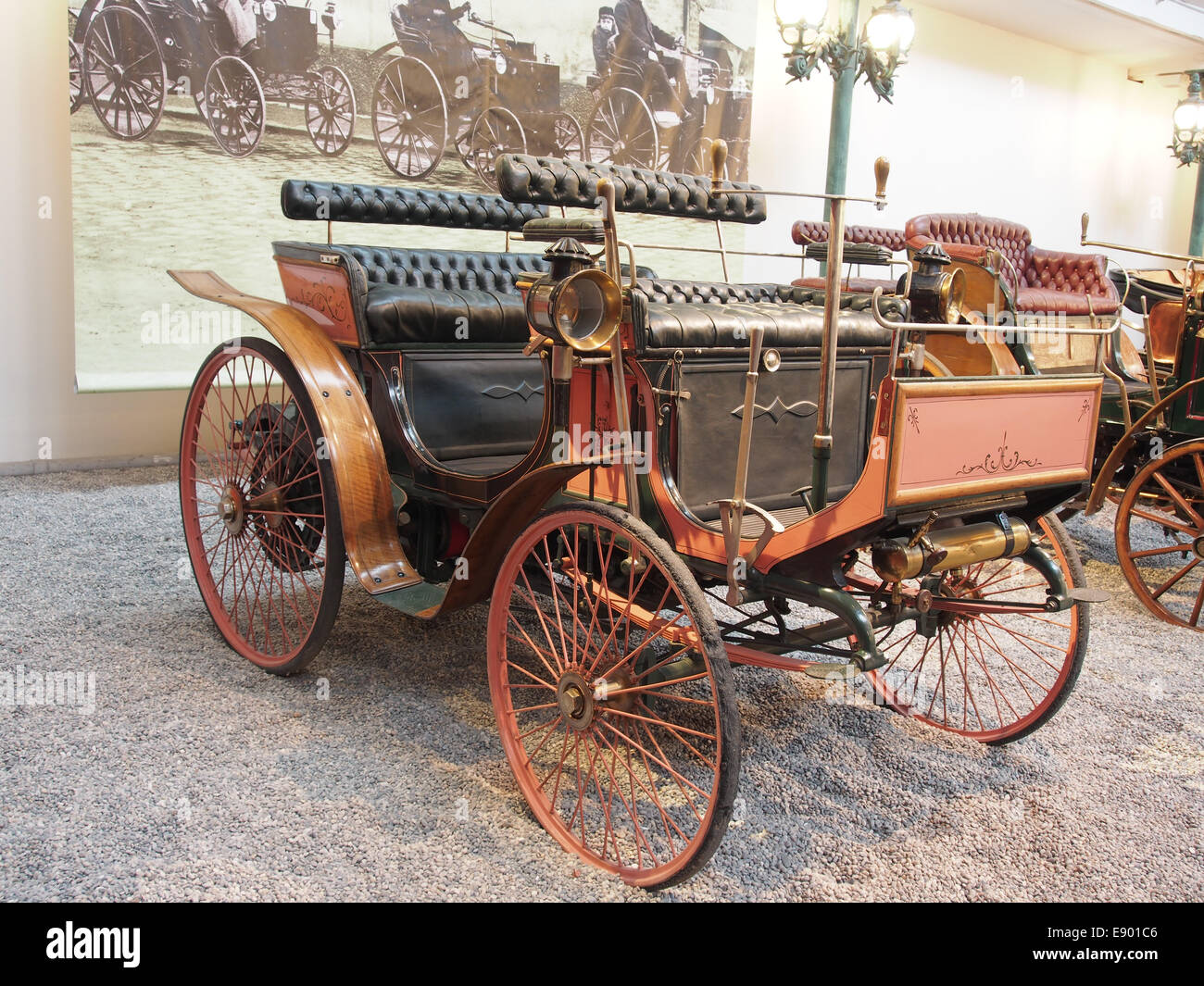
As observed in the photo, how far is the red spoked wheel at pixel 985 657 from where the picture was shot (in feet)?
6.81

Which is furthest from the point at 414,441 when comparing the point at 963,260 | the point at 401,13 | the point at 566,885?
the point at 401,13

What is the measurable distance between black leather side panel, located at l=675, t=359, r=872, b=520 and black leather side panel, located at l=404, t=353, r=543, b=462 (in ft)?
2.41

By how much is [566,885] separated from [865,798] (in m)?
0.69

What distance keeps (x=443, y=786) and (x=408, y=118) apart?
4.06 metres

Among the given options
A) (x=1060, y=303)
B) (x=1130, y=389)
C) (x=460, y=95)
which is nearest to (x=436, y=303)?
(x=1130, y=389)

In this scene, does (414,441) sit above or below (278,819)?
above

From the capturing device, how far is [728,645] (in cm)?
194

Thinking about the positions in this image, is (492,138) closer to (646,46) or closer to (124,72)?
(646,46)

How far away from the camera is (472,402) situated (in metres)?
2.76

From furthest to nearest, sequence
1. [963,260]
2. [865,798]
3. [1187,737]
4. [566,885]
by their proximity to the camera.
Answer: [963,260], [1187,737], [865,798], [566,885]

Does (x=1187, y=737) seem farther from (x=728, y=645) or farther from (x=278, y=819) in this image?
(x=278, y=819)

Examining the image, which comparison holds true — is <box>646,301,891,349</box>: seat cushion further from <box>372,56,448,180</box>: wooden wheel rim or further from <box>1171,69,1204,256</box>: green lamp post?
<box>1171,69,1204,256</box>: green lamp post

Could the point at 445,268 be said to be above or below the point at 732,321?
above

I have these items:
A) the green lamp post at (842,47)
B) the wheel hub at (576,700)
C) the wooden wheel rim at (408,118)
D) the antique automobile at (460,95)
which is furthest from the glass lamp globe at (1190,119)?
the wheel hub at (576,700)
